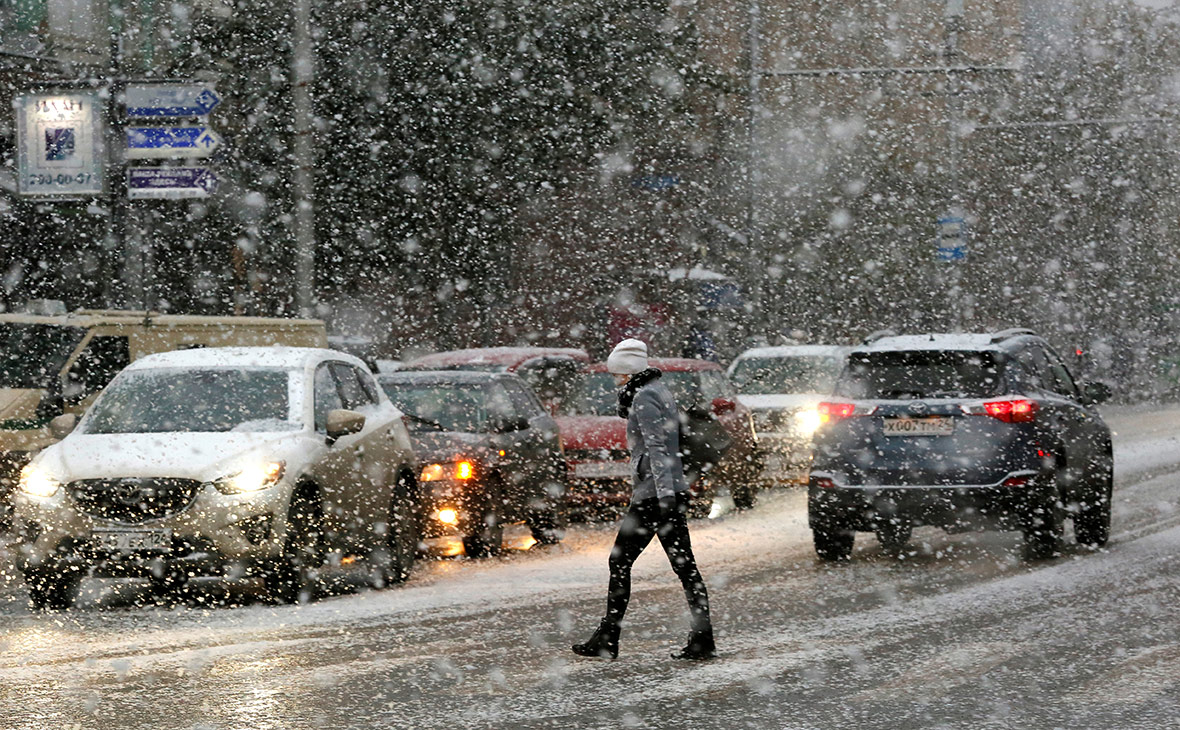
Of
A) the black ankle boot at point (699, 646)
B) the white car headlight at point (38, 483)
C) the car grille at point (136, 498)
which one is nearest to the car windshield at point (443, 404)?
the car grille at point (136, 498)

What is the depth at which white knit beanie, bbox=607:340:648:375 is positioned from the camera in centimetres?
803

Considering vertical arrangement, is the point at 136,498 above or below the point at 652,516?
below

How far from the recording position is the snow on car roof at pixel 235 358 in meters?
11.6

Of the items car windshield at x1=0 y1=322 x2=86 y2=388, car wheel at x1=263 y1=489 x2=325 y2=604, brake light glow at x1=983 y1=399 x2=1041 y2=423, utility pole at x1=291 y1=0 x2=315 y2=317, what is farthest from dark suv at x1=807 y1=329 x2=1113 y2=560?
utility pole at x1=291 y1=0 x2=315 y2=317

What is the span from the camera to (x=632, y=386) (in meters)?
8.09

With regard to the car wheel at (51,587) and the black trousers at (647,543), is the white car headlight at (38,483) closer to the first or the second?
the car wheel at (51,587)

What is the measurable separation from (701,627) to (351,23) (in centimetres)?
2590

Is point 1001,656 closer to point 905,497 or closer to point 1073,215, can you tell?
point 905,497

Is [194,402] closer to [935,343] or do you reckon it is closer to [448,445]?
[448,445]

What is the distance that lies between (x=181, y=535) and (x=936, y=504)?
509 centimetres

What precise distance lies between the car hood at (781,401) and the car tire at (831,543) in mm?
6184

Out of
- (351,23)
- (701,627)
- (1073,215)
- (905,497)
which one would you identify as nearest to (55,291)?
(351,23)

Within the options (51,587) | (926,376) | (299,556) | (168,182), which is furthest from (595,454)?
(168,182)

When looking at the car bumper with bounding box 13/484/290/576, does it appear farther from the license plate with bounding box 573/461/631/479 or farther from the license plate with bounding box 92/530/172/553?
the license plate with bounding box 573/461/631/479
